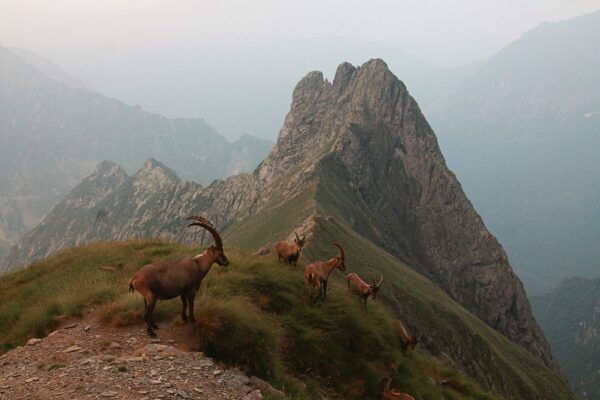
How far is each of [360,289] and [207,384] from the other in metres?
10.5

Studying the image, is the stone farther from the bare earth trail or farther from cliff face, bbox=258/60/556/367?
cliff face, bbox=258/60/556/367

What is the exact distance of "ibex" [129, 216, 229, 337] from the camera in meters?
11.8

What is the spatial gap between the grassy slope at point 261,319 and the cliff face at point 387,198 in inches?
2568

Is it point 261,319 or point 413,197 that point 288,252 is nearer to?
point 261,319

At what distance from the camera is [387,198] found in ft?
499

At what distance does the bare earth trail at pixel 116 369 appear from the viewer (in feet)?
32.0

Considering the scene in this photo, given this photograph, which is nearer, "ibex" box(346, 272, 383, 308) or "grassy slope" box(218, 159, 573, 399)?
"ibex" box(346, 272, 383, 308)

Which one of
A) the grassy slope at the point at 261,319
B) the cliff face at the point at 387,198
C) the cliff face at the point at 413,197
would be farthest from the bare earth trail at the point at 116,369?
the cliff face at the point at 413,197

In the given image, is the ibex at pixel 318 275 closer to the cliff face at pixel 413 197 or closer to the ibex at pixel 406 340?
the ibex at pixel 406 340

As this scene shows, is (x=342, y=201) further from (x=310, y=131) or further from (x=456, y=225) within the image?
(x=310, y=131)

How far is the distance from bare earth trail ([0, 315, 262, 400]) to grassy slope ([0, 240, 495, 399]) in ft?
2.36

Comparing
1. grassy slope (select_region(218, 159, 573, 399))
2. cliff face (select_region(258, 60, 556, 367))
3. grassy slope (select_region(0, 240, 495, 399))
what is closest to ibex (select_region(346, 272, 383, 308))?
grassy slope (select_region(0, 240, 495, 399))

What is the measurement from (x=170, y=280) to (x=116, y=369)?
2464 mm

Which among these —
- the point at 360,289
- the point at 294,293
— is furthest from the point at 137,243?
the point at 360,289
